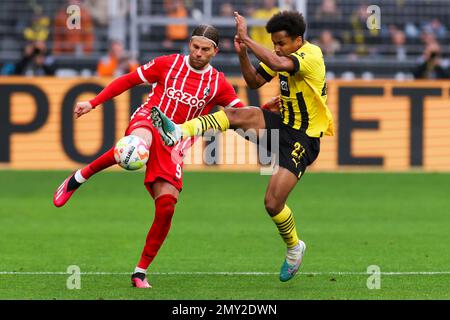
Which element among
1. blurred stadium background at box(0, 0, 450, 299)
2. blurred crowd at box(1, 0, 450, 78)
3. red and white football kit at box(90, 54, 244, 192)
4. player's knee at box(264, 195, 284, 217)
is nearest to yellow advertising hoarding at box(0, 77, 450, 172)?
blurred stadium background at box(0, 0, 450, 299)

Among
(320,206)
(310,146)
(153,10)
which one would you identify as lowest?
(320,206)

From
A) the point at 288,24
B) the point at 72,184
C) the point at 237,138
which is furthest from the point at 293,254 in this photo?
the point at 237,138

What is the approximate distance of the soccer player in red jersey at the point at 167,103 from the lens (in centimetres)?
933

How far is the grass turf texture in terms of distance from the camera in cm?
930

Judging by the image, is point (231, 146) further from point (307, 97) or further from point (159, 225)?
point (159, 225)

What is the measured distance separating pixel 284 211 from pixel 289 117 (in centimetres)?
80

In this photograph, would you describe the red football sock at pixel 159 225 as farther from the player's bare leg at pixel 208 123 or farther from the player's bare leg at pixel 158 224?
the player's bare leg at pixel 208 123

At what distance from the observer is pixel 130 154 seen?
908 centimetres

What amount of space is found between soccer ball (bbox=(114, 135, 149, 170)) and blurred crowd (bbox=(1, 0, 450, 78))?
1265cm

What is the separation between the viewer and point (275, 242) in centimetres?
1263

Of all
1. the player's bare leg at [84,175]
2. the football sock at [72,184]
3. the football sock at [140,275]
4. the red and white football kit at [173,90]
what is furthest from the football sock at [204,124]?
the football sock at [72,184]

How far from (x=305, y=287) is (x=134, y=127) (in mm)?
1933
